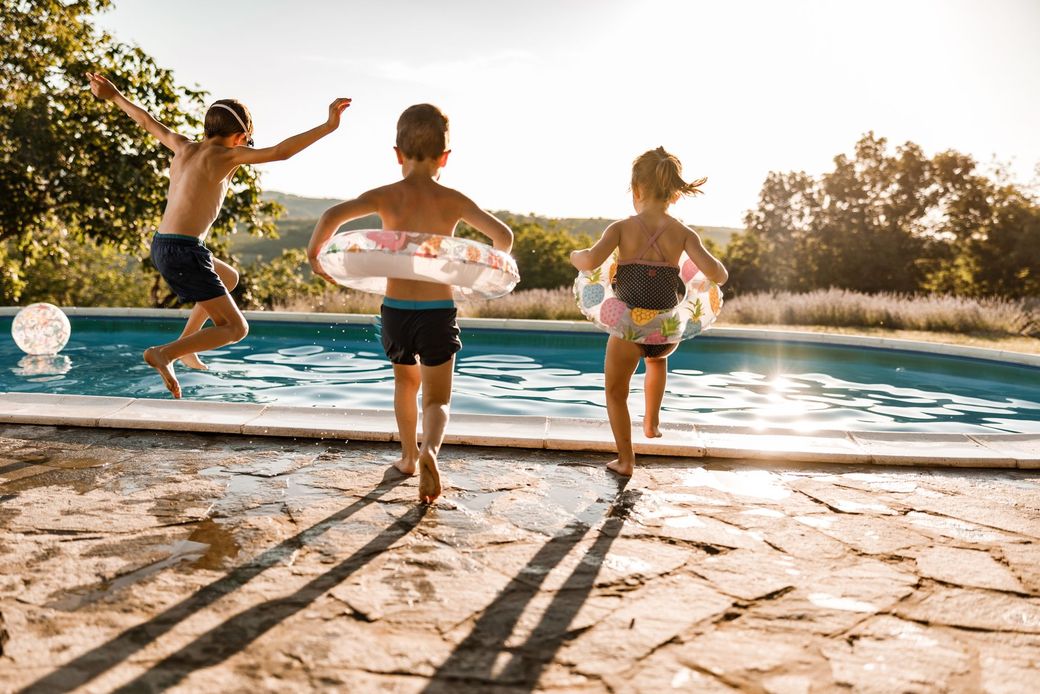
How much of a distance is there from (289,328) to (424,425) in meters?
9.42

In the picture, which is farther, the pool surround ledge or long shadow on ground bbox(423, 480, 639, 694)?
the pool surround ledge

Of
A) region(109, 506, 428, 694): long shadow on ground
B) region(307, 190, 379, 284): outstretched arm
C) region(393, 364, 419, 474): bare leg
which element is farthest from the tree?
region(109, 506, 428, 694): long shadow on ground

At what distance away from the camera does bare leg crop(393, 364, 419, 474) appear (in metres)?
3.70

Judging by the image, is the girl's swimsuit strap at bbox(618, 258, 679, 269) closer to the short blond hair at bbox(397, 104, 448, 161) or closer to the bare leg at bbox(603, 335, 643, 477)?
the bare leg at bbox(603, 335, 643, 477)

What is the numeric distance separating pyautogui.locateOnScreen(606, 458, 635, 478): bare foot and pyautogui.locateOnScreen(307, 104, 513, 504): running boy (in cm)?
89

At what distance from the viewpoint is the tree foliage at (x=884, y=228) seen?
2270cm

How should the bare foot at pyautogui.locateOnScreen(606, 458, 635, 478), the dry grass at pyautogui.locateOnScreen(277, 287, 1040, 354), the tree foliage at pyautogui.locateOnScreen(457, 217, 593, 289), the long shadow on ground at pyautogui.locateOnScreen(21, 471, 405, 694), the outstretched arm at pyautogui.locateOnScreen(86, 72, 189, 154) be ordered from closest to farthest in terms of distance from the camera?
the long shadow on ground at pyautogui.locateOnScreen(21, 471, 405, 694), the bare foot at pyautogui.locateOnScreen(606, 458, 635, 478), the outstretched arm at pyautogui.locateOnScreen(86, 72, 189, 154), the dry grass at pyautogui.locateOnScreen(277, 287, 1040, 354), the tree foliage at pyautogui.locateOnScreen(457, 217, 593, 289)

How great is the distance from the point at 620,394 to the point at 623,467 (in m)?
0.35

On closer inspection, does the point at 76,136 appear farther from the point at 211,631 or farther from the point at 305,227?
the point at 305,227

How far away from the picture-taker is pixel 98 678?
1.85 meters

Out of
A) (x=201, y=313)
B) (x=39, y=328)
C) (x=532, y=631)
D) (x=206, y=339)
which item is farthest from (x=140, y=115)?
(x=39, y=328)

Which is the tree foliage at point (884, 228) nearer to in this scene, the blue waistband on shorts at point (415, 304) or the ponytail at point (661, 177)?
the ponytail at point (661, 177)

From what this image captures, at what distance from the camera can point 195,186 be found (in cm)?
400

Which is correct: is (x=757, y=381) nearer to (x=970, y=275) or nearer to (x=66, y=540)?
(x=66, y=540)
